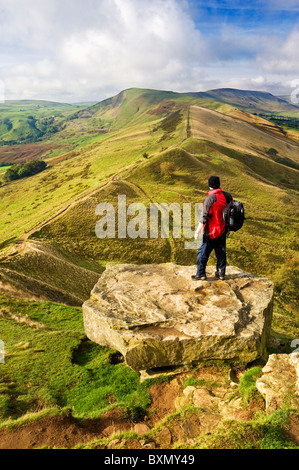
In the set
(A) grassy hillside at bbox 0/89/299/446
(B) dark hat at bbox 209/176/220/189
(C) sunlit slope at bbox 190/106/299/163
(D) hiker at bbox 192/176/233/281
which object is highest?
(C) sunlit slope at bbox 190/106/299/163

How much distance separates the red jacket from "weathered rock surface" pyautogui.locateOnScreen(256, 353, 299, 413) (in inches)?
247

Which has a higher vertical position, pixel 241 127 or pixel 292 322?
pixel 241 127

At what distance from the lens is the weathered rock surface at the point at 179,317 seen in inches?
473

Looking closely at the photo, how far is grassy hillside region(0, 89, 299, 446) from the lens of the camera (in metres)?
12.5

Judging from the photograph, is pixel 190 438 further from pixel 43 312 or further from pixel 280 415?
pixel 43 312

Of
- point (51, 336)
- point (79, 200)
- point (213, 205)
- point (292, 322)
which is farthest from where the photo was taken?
point (79, 200)

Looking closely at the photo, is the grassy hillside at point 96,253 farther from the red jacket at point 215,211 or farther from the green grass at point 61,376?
the red jacket at point 215,211

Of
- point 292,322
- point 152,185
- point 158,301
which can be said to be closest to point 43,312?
point 158,301

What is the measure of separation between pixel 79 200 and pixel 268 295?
162ft

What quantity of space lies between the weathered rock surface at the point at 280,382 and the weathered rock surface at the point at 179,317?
148 centimetres

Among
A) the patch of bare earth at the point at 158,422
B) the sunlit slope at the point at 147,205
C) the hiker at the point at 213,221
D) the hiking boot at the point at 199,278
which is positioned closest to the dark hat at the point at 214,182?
the hiker at the point at 213,221

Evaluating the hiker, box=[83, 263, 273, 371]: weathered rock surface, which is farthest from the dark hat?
box=[83, 263, 273, 371]: weathered rock surface

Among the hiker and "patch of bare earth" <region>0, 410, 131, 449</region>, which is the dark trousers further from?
"patch of bare earth" <region>0, 410, 131, 449</region>

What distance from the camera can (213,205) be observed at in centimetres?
1371
